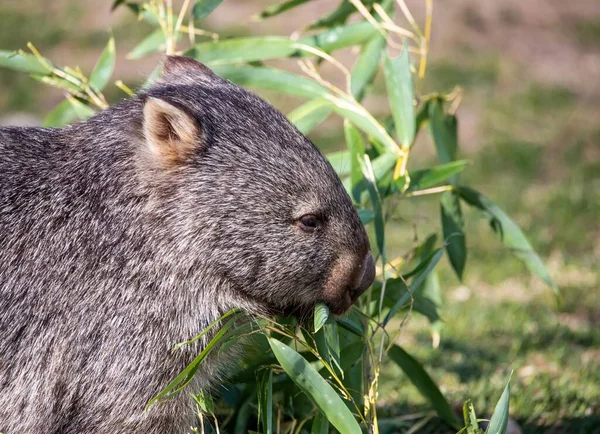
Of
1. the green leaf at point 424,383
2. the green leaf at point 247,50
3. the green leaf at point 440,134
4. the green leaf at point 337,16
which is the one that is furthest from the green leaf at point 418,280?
the green leaf at point 337,16

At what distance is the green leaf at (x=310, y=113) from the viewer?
395 centimetres

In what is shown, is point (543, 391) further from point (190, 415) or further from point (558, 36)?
point (558, 36)

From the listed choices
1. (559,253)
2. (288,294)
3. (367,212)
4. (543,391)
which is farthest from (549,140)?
(288,294)

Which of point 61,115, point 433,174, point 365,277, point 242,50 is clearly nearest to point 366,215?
point 433,174

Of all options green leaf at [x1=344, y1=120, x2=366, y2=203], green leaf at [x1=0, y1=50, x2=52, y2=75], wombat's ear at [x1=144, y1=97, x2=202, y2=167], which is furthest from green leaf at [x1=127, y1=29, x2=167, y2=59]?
wombat's ear at [x1=144, y1=97, x2=202, y2=167]

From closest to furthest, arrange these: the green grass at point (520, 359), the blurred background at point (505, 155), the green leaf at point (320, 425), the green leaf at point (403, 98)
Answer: the green leaf at point (320, 425), the green leaf at point (403, 98), the green grass at point (520, 359), the blurred background at point (505, 155)

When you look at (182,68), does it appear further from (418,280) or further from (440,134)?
(440,134)

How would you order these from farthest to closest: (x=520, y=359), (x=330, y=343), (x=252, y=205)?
(x=520, y=359), (x=330, y=343), (x=252, y=205)

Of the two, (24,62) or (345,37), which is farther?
(345,37)

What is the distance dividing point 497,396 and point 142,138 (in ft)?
6.71

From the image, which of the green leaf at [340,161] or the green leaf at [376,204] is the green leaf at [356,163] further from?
the green leaf at [340,161]

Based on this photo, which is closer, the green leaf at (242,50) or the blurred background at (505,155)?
the green leaf at (242,50)

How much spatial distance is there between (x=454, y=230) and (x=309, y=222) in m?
1.25

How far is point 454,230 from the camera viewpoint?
400 centimetres
